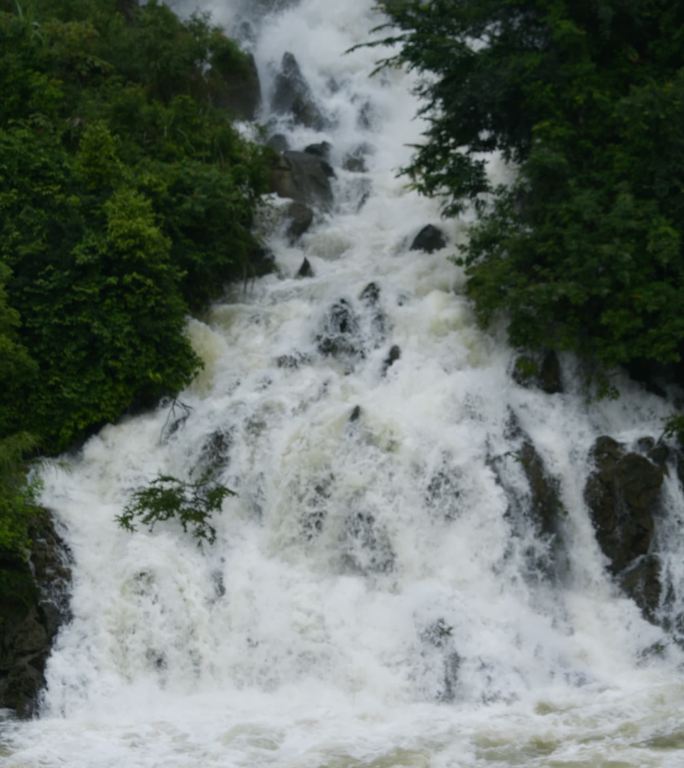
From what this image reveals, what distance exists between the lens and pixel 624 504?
15539mm

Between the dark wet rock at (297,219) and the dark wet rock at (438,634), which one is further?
the dark wet rock at (297,219)

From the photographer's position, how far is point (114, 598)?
48.0 ft

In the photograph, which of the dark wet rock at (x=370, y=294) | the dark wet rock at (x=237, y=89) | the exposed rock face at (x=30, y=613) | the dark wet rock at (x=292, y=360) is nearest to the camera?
the exposed rock face at (x=30, y=613)

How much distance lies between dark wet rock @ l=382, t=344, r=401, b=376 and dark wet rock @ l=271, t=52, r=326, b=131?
11.5 meters

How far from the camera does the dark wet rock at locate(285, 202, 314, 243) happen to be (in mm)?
22078

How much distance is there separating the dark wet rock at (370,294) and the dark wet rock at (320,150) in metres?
7.80

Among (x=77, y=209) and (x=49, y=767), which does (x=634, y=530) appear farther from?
(x=77, y=209)

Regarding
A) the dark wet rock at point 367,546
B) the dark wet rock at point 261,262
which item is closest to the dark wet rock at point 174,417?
the dark wet rock at point 367,546

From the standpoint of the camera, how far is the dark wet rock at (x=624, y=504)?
15414 mm

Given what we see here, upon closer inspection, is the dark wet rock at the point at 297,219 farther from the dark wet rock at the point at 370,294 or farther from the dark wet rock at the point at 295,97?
the dark wet rock at the point at 295,97

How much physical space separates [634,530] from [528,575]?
1.61m

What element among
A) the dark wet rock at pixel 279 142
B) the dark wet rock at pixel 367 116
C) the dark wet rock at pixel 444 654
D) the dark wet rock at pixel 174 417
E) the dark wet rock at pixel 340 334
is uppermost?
the dark wet rock at pixel 367 116

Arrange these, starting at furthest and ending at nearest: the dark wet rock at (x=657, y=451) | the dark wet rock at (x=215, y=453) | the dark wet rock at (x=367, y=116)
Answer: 1. the dark wet rock at (x=367, y=116)
2. the dark wet rock at (x=215, y=453)
3. the dark wet rock at (x=657, y=451)

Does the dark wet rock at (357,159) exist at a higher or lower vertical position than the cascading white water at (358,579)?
higher
